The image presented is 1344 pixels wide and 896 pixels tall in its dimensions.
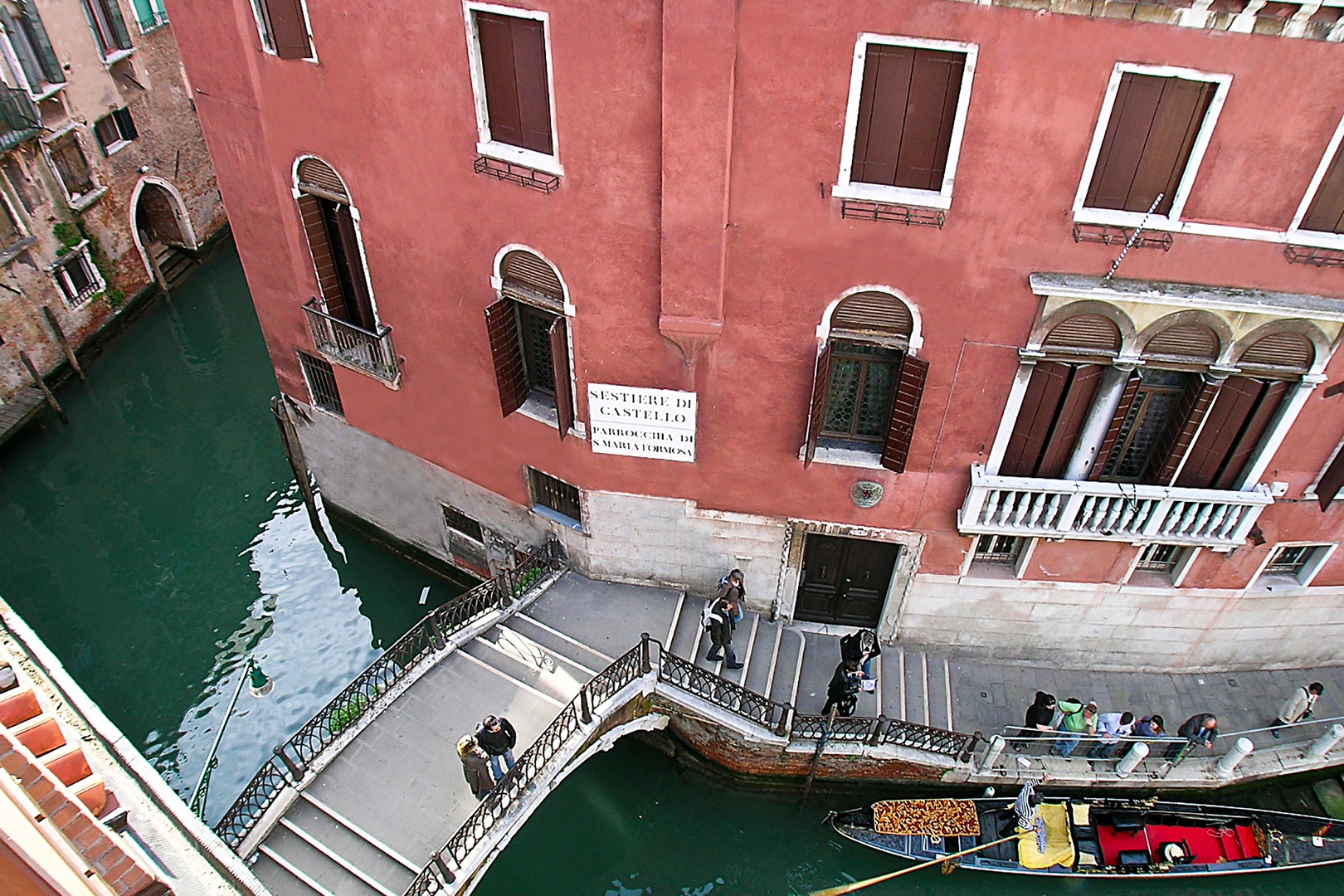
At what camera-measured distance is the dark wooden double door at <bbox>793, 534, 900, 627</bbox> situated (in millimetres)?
15844

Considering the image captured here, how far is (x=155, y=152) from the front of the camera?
26.9m

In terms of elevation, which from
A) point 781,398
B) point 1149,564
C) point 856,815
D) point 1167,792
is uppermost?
point 1149,564

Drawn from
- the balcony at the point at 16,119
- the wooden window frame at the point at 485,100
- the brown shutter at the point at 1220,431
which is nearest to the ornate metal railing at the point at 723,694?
the brown shutter at the point at 1220,431

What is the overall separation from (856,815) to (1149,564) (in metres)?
6.59

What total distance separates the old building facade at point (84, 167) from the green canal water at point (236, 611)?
5.51 feet

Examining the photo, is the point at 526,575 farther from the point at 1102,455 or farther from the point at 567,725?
the point at 1102,455

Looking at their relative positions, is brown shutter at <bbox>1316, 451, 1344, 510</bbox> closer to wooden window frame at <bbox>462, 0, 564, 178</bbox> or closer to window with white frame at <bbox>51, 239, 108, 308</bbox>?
wooden window frame at <bbox>462, 0, 564, 178</bbox>

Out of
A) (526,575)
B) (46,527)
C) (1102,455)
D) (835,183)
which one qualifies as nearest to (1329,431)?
(1102,455)

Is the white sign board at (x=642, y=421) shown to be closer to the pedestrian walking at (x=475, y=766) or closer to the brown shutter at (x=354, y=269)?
the brown shutter at (x=354, y=269)

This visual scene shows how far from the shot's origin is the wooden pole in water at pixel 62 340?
24188 mm

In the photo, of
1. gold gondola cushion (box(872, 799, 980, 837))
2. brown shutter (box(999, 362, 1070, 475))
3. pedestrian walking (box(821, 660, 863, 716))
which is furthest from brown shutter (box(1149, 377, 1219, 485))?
gold gondola cushion (box(872, 799, 980, 837))

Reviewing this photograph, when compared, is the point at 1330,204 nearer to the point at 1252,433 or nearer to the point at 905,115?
the point at 1252,433

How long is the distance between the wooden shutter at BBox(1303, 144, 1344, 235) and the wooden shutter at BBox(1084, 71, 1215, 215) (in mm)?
1573

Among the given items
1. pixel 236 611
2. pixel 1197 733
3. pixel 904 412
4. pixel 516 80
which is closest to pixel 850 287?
pixel 904 412
